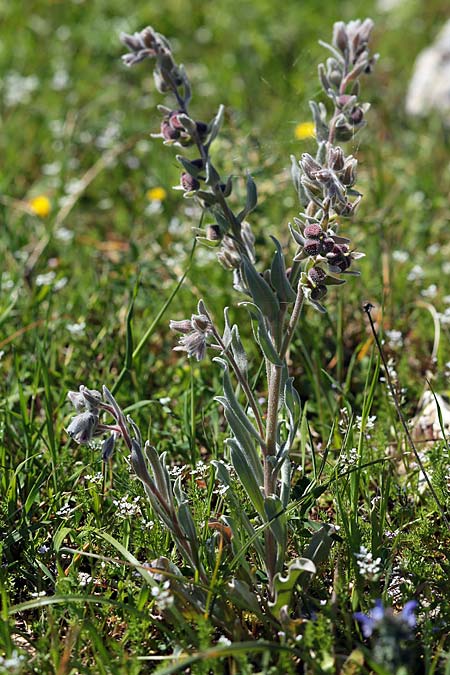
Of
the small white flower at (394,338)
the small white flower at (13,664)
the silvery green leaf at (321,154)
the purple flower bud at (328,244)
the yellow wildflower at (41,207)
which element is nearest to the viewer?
the small white flower at (13,664)

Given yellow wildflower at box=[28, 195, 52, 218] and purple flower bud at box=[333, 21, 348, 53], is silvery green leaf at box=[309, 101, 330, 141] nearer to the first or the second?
purple flower bud at box=[333, 21, 348, 53]

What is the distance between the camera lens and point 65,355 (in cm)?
346

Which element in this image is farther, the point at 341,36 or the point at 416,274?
the point at 416,274

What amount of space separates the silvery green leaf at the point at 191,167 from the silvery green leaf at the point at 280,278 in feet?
0.90

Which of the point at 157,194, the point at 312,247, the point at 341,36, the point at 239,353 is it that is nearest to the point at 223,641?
the point at 239,353

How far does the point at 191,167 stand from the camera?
2.08 metres

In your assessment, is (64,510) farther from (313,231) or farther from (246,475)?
(313,231)

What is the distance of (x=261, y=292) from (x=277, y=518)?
606mm

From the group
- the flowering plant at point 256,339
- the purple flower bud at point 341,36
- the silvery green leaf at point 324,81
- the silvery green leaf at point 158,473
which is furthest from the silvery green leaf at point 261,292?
the purple flower bud at point 341,36

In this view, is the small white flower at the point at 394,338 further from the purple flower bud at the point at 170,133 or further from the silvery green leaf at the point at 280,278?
the purple flower bud at the point at 170,133

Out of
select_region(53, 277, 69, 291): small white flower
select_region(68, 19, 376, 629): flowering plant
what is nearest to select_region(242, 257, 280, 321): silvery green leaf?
select_region(68, 19, 376, 629): flowering plant

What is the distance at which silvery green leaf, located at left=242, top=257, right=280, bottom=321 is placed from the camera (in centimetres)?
209

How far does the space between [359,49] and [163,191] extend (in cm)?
228

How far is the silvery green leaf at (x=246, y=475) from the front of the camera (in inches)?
84.4
